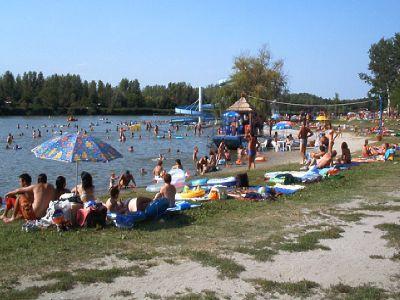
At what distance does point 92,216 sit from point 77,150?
2335 millimetres

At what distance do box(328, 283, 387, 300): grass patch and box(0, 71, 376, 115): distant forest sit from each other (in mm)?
101777

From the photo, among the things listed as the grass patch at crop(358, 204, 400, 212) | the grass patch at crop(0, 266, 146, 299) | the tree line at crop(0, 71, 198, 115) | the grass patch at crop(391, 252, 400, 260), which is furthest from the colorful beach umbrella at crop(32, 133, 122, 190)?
the tree line at crop(0, 71, 198, 115)

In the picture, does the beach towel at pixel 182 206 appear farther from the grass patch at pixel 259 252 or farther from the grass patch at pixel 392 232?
the grass patch at pixel 392 232

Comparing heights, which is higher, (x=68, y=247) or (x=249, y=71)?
(x=249, y=71)

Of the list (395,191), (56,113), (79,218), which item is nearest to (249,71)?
(395,191)

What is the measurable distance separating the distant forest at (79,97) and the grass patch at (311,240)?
99.3 metres

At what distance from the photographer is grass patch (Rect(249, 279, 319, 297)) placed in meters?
5.43

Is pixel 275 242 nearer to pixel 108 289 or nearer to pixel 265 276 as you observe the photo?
pixel 265 276

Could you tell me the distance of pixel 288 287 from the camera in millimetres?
5555

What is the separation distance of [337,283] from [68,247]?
3.69 meters

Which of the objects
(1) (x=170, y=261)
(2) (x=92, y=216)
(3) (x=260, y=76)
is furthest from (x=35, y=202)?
(3) (x=260, y=76)

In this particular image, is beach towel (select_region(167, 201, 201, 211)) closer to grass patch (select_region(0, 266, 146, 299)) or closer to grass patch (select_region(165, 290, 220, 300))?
grass patch (select_region(0, 266, 146, 299))

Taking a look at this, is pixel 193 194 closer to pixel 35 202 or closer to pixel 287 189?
pixel 287 189

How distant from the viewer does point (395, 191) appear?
11.9 metres
